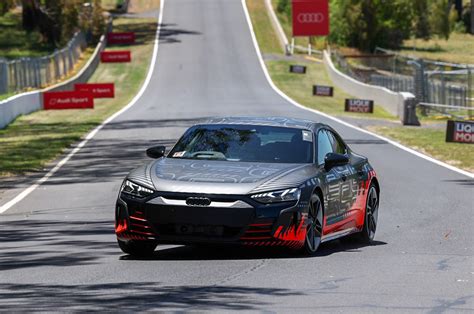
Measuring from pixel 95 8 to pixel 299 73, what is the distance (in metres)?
19.3

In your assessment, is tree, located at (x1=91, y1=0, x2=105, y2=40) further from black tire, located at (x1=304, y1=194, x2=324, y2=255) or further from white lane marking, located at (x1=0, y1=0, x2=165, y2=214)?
black tire, located at (x1=304, y1=194, x2=324, y2=255)

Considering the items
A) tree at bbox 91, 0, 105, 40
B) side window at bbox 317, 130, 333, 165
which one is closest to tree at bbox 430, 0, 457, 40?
tree at bbox 91, 0, 105, 40

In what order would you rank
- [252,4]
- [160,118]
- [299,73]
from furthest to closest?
1. [252,4]
2. [299,73]
3. [160,118]

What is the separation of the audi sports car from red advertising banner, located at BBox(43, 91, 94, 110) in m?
37.5

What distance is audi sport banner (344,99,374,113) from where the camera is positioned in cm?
5081

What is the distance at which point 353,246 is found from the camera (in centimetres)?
1364

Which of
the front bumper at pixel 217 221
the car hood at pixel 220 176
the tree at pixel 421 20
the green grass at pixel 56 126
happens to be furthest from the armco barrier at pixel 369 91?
the front bumper at pixel 217 221

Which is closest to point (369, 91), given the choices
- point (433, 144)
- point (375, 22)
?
point (433, 144)

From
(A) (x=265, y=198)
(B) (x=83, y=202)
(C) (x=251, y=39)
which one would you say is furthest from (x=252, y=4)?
(A) (x=265, y=198)

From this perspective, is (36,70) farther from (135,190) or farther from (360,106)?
(135,190)

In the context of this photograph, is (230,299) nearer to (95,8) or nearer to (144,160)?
(144,160)

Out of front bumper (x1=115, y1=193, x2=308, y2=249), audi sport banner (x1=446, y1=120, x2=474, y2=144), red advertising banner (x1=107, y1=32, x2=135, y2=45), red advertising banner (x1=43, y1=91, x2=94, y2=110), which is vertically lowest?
red advertising banner (x1=43, y1=91, x2=94, y2=110)

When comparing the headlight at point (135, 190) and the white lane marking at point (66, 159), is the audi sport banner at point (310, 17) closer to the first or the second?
the white lane marking at point (66, 159)

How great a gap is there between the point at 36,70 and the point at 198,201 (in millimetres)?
45420
